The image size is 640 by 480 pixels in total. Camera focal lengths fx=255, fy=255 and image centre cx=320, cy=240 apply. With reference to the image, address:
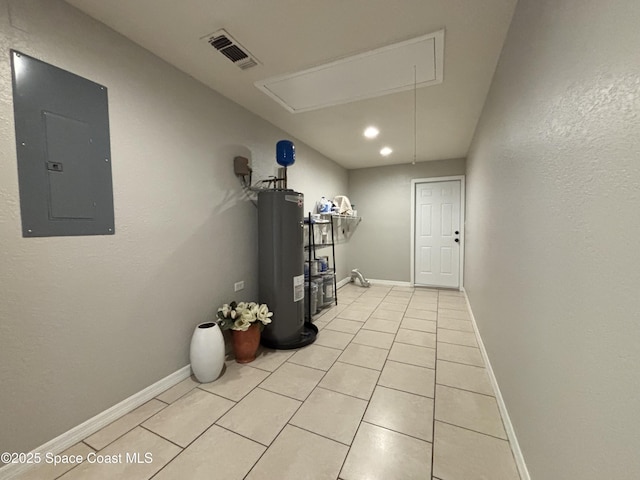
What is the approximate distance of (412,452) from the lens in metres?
1.36

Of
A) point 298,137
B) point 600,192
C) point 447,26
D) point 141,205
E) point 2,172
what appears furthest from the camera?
point 298,137

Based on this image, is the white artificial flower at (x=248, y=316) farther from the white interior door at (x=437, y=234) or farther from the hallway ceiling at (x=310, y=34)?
the white interior door at (x=437, y=234)

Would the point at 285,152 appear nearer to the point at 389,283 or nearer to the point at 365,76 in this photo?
the point at 365,76

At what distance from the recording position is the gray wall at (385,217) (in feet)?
16.2

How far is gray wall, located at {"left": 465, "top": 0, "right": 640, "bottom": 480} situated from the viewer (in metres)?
0.59

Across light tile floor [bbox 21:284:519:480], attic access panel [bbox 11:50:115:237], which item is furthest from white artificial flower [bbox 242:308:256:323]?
attic access panel [bbox 11:50:115:237]

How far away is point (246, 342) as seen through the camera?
7.33ft

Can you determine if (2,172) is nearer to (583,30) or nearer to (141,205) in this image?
(141,205)

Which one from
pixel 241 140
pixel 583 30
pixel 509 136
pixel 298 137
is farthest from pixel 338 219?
pixel 583 30

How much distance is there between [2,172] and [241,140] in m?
1.69

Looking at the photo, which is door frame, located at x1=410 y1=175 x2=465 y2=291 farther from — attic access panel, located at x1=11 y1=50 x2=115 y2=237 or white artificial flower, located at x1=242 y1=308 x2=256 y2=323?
attic access panel, located at x1=11 y1=50 x2=115 y2=237

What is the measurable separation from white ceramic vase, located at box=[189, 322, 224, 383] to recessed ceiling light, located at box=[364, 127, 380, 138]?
9.20 ft

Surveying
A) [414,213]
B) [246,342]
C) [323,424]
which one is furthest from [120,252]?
[414,213]

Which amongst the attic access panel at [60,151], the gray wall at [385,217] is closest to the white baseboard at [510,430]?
the attic access panel at [60,151]
